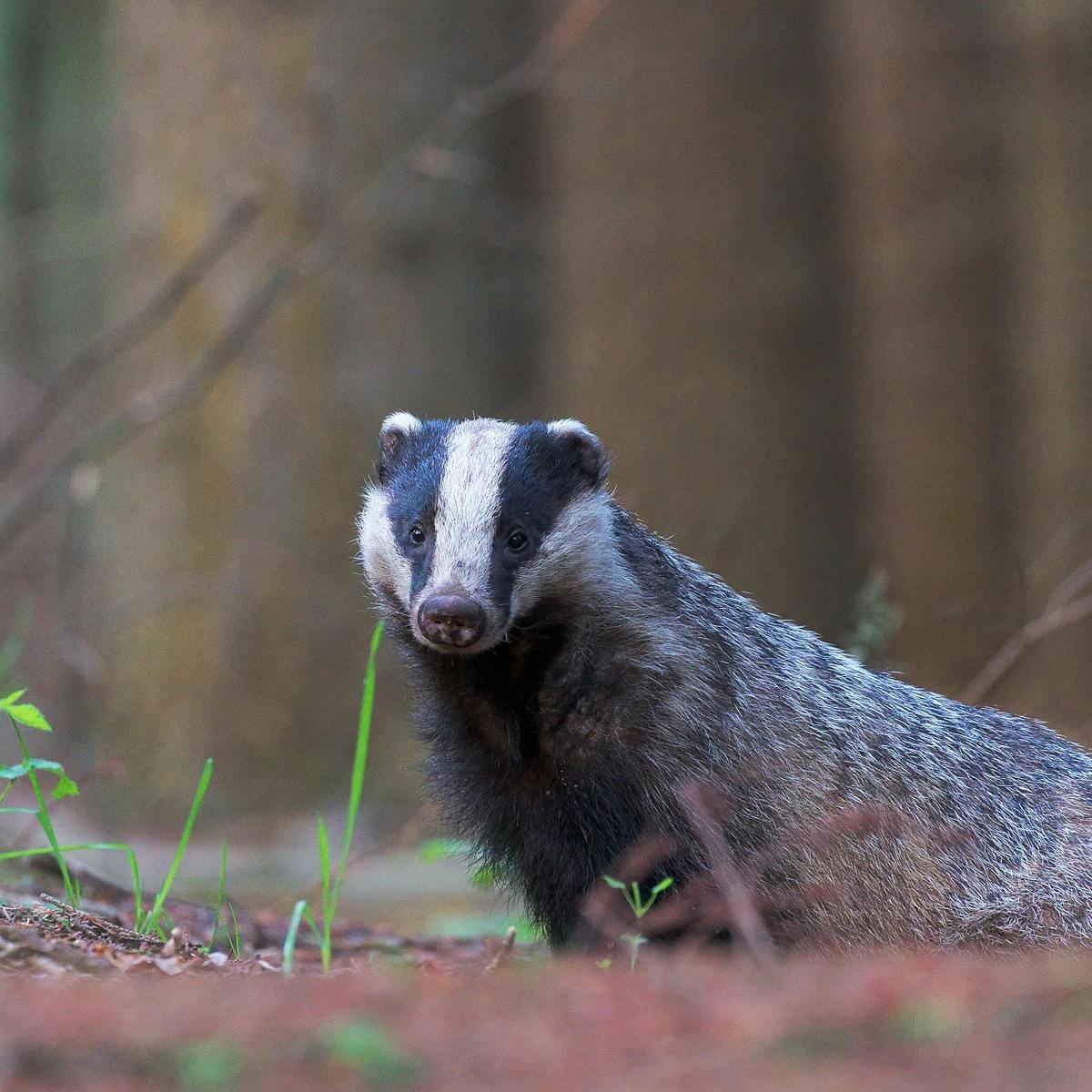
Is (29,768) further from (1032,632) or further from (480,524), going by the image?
(1032,632)

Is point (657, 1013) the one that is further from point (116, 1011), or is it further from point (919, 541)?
point (919, 541)

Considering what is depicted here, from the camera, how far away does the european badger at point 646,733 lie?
12.3 ft

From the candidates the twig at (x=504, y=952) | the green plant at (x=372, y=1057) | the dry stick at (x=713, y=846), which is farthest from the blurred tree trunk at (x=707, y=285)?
the green plant at (x=372, y=1057)

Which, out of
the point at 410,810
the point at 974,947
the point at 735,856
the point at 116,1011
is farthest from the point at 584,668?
the point at 410,810

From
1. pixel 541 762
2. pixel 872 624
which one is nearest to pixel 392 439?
pixel 541 762

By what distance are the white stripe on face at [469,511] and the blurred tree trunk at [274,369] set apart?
3809 millimetres

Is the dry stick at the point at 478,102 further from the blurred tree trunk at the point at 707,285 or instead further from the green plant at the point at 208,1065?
the green plant at the point at 208,1065

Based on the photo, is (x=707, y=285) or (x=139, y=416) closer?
(x=139, y=416)

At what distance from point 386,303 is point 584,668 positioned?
455cm

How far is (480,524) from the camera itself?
385cm

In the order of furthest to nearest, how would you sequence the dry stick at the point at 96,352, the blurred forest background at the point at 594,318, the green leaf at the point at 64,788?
the blurred forest background at the point at 594,318, the dry stick at the point at 96,352, the green leaf at the point at 64,788

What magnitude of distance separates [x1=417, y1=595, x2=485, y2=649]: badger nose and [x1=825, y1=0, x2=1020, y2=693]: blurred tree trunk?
4.71 metres

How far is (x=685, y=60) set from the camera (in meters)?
8.64

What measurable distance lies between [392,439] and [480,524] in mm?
589
